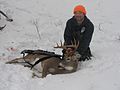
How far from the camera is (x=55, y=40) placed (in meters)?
10.9

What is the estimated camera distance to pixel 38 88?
7.44m

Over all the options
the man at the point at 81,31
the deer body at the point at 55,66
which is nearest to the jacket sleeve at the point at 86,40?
the man at the point at 81,31

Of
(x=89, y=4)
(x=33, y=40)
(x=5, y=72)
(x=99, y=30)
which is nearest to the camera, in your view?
(x=5, y=72)

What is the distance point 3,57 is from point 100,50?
246 centimetres

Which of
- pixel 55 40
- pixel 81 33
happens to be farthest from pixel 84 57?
pixel 55 40

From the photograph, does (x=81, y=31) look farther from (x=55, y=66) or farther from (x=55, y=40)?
(x=55, y=40)

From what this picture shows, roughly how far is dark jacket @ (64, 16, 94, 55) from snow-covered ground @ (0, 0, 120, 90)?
1.30ft

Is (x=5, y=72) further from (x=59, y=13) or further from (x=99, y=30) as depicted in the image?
(x=59, y=13)

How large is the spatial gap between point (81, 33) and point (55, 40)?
2.11 metres

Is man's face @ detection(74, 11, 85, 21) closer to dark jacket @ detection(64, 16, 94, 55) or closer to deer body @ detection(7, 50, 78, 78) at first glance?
dark jacket @ detection(64, 16, 94, 55)

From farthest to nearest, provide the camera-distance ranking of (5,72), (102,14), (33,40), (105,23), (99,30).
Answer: (102,14) → (105,23) → (99,30) → (33,40) → (5,72)

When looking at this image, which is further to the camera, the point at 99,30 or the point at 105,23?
the point at 105,23

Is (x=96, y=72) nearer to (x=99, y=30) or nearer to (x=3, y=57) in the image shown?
(x=3, y=57)

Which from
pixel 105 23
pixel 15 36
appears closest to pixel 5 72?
pixel 15 36
